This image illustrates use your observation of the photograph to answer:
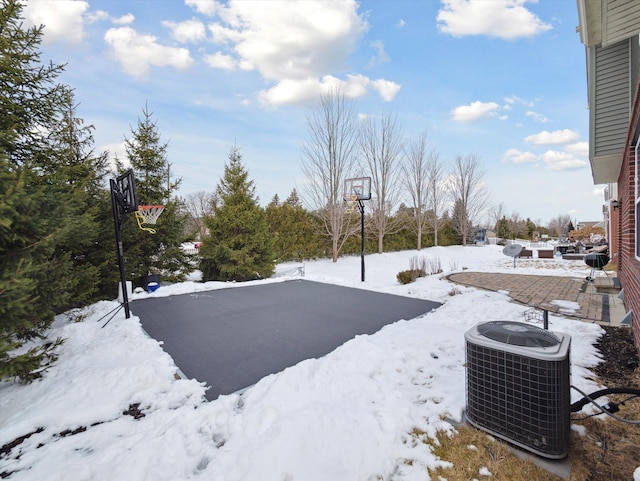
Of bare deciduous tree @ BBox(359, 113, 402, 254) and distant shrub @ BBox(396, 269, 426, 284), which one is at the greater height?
bare deciduous tree @ BBox(359, 113, 402, 254)

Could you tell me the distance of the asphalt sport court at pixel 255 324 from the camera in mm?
3248

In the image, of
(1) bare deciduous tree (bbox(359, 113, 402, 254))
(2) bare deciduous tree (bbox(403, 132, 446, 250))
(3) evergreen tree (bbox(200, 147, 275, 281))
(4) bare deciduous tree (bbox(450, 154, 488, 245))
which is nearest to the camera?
(3) evergreen tree (bbox(200, 147, 275, 281))

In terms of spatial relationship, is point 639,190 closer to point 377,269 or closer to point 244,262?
point 244,262

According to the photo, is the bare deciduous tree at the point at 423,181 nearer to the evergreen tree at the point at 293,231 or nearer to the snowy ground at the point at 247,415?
the evergreen tree at the point at 293,231

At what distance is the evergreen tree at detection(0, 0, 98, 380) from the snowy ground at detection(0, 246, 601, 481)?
0.53 metres

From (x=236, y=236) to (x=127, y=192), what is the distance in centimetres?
559

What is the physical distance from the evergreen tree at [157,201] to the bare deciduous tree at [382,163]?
11612 mm

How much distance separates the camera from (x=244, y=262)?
10.3 m

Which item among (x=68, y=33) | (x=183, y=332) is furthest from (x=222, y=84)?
(x=183, y=332)

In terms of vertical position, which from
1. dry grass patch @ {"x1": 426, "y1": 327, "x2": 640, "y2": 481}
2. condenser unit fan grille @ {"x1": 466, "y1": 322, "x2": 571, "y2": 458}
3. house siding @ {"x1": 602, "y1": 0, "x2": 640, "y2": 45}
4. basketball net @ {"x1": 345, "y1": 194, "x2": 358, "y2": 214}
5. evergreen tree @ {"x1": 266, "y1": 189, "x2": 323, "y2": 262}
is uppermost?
house siding @ {"x1": 602, "y1": 0, "x2": 640, "y2": 45}

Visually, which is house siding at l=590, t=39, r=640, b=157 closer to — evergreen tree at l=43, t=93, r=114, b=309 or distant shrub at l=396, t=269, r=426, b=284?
distant shrub at l=396, t=269, r=426, b=284

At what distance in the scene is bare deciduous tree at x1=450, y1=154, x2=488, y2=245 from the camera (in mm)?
23188

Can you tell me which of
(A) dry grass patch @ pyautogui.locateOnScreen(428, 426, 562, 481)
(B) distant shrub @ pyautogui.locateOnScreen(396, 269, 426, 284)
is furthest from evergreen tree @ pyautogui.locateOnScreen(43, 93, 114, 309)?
(B) distant shrub @ pyautogui.locateOnScreen(396, 269, 426, 284)

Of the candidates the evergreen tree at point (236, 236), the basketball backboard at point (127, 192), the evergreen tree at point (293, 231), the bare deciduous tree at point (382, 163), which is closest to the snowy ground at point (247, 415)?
the basketball backboard at point (127, 192)
